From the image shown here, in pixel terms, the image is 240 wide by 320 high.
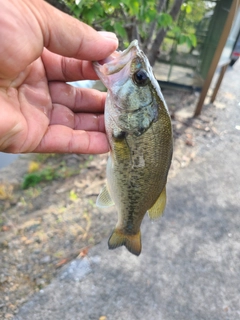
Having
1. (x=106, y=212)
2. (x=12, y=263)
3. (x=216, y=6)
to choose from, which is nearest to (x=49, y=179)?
(x=106, y=212)

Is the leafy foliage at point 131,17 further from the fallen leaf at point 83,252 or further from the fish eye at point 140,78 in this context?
the fallen leaf at point 83,252

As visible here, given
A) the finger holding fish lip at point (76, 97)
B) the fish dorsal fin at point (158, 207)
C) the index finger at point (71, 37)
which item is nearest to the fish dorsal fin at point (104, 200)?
the fish dorsal fin at point (158, 207)

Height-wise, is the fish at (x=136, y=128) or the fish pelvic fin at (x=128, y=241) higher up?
the fish at (x=136, y=128)

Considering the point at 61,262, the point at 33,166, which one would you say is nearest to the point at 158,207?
the point at 61,262

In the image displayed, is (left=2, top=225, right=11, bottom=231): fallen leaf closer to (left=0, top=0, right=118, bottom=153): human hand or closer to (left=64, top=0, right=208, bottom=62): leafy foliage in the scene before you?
(left=0, top=0, right=118, bottom=153): human hand

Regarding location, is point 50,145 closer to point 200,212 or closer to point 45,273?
point 45,273

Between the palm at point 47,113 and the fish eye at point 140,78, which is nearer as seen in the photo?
the fish eye at point 140,78

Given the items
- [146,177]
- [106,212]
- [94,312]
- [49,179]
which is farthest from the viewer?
[49,179]

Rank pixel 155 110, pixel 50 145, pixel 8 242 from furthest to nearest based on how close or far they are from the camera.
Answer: pixel 8 242
pixel 50 145
pixel 155 110
